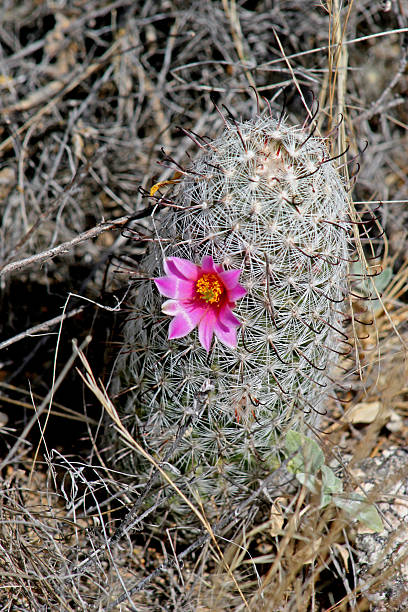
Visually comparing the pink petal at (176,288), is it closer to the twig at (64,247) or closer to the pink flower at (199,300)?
the pink flower at (199,300)

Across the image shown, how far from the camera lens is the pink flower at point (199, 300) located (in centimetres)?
164

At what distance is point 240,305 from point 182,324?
0.56 ft

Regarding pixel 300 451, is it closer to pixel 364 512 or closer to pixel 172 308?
pixel 364 512

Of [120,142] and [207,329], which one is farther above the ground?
[120,142]

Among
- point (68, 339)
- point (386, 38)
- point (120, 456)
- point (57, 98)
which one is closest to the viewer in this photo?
point (120, 456)

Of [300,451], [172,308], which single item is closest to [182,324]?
[172,308]

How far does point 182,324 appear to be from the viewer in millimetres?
1684

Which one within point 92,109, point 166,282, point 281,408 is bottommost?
point 281,408

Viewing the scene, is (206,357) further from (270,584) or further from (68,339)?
(68,339)

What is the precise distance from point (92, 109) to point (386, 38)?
5.49 feet

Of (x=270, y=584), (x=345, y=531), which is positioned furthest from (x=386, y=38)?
(x=270, y=584)

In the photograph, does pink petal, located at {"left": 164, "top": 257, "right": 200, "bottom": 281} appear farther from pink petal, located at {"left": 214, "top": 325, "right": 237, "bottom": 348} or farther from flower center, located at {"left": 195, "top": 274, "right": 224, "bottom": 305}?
pink petal, located at {"left": 214, "top": 325, "right": 237, "bottom": 348}

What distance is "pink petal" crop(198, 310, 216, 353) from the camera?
166 centimetres

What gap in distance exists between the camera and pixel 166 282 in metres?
1.69
